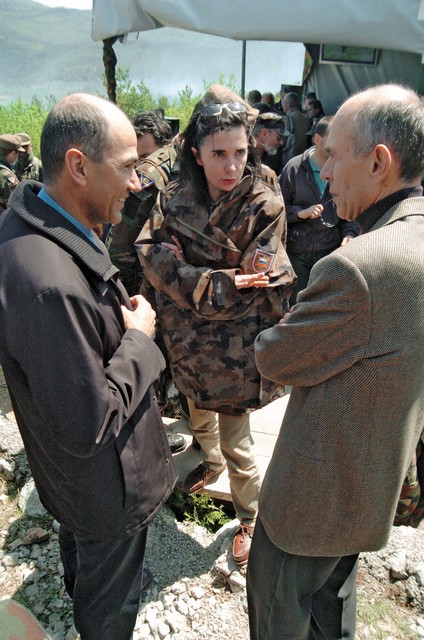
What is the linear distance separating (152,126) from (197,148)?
1.38 meters

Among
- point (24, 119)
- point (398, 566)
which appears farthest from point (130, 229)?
point (24, 119)

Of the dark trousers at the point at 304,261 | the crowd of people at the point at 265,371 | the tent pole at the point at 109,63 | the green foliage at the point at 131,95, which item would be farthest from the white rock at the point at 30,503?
the green foliage at the point at 131,95

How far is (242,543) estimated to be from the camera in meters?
2.41

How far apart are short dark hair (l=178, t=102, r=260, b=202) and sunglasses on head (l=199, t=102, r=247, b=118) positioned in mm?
15

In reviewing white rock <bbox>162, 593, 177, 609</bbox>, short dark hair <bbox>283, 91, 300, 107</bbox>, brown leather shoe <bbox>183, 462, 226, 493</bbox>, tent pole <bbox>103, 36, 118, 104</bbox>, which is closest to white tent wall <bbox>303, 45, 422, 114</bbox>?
short dark hair <bbox>283, 91, 300, 107</bbox>

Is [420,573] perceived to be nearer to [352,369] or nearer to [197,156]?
[352,369]

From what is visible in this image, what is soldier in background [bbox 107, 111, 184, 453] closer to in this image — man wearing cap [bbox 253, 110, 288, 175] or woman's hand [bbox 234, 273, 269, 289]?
woman's hand [bbox 234, 273, 269, 289]

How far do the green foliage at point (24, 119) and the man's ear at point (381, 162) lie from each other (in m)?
12.1

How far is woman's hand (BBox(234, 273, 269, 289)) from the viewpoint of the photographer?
2215 millimetres

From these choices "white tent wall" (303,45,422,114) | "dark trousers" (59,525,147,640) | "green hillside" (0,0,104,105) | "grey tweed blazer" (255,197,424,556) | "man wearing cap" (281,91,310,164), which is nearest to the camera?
"grey tweed blazer" (255,197,424,556)

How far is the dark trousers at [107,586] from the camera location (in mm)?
1693

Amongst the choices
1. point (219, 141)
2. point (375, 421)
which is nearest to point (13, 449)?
point (219, 141)

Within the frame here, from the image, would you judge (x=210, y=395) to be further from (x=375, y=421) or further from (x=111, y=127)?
(x=111, y=127)

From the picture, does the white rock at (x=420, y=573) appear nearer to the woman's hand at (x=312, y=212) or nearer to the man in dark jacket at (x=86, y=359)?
the man in dark jacket at (x=86, y=359)
